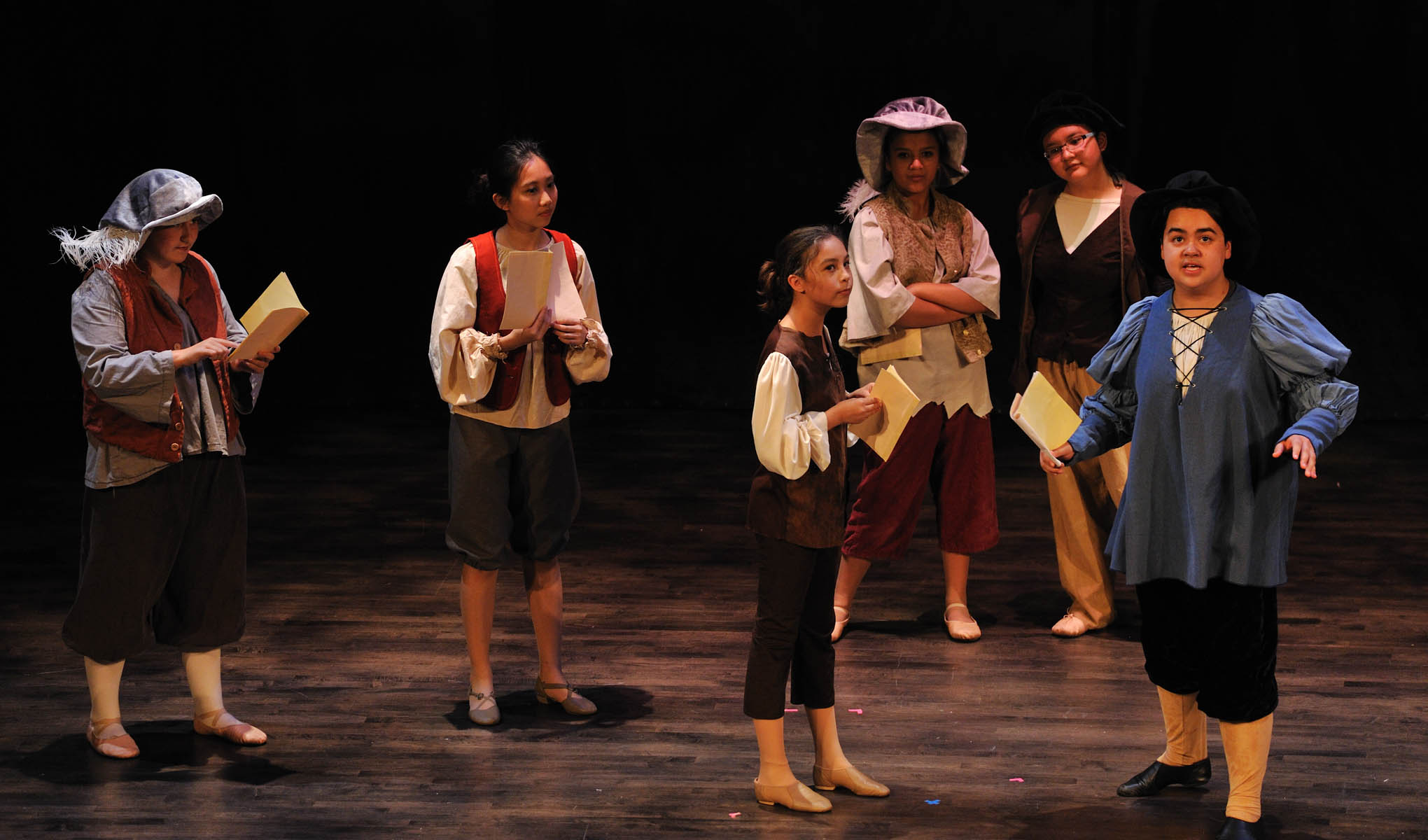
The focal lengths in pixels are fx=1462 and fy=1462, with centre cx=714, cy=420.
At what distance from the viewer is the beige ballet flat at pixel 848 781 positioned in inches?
120

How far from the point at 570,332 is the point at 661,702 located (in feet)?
3.10

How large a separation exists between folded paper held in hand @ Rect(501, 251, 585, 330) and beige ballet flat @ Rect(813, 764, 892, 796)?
1.20 meters

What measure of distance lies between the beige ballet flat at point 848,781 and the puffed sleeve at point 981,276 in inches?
57.6

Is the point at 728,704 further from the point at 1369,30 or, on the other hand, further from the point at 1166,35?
the point at 1369,30

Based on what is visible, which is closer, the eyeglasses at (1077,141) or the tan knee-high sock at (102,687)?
the tan knee-high sock at (102,687)

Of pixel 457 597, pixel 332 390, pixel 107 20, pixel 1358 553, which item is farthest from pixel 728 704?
pixel 107 20

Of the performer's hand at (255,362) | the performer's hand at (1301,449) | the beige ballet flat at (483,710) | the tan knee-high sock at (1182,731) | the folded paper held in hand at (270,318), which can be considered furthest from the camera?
the beige ballet flat at (483,710)

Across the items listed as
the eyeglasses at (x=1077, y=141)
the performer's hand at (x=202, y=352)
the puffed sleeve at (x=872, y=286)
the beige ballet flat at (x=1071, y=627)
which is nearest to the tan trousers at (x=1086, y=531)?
the beige ballet flat at (x=1071, y=627)

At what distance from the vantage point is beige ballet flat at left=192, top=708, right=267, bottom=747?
3334 mm

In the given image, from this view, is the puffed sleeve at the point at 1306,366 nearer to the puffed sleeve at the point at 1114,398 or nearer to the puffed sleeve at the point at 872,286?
the puffed sleeve at the point at 1114,398

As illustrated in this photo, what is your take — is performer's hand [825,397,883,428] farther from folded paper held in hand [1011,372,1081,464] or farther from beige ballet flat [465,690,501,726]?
beige ballet flat [465,690,501,726]

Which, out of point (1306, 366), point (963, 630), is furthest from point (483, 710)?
point (1306, 366)

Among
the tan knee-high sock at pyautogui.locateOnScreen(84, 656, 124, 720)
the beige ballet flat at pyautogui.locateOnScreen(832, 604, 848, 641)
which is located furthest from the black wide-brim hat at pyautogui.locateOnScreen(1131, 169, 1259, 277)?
the tan knee-high sock at pyautogui.locateOnScreen(84, 656, 124, 720)

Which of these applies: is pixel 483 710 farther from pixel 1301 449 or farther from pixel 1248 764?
pixel 1301 449
